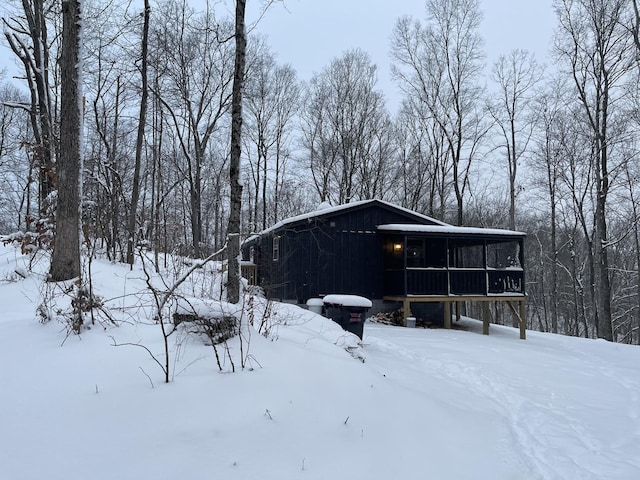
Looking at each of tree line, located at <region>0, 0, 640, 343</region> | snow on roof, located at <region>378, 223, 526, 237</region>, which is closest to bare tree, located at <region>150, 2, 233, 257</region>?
tree line, located at <region>0, 0, 640, 343</region>

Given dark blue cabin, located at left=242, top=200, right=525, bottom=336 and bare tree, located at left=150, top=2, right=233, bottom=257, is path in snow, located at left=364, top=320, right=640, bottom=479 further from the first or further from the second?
bare tree, located at left=150, top=2, right=233, bottom=257

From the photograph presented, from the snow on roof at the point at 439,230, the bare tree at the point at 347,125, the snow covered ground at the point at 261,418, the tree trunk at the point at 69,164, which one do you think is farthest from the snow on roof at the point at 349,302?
the bare tree at the point at 347,125

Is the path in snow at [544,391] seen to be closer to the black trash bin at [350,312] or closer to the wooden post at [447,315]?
the black trash bin at [350,312]

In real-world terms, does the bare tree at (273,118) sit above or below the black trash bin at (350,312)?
above

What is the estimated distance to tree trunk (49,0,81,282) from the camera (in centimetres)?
600

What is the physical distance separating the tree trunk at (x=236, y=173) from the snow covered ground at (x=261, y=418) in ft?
3.30

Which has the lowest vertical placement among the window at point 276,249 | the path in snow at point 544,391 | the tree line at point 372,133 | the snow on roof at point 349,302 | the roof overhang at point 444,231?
the path in snow at point 544,391

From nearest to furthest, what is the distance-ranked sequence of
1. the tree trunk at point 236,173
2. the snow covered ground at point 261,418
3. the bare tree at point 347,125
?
1. the snow covered ground at point 261,418
2. the tree trunk at point 236,173
3. the bare tree at point 347,125

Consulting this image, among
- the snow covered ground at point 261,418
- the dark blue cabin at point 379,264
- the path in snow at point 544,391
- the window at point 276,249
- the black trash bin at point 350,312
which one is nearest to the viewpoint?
the snow covered ground at point 261,418

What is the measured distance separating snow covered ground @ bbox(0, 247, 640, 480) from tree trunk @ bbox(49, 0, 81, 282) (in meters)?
0.75

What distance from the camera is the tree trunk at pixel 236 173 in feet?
18.5

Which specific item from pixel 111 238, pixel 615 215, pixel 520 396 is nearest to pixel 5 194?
pixel 111 238

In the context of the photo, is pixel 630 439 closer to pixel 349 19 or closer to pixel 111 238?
pixel 111 238

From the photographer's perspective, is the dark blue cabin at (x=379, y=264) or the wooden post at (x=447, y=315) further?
the wooden post at (x=447, y=315)
